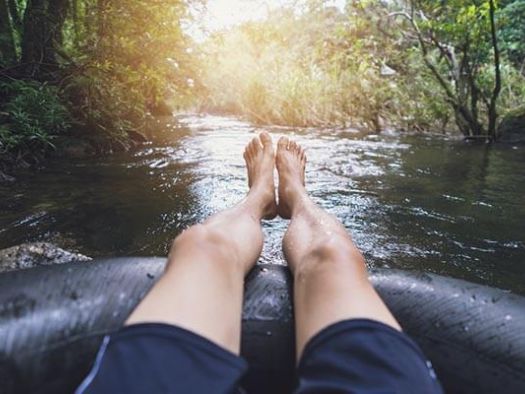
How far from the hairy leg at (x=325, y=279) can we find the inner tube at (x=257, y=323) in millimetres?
89

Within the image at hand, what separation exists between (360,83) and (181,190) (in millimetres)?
6979

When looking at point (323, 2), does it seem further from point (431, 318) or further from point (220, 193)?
point (431, 318)

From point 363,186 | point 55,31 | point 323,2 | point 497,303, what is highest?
point 323,2

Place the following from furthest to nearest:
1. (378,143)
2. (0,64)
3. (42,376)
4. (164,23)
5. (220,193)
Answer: (378,143) < (164,23) < (0,64) < (220,193) < (42,376)

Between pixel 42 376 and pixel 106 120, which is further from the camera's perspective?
pixel 106 120

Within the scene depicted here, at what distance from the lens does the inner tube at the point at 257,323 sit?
A: 846 millimetres

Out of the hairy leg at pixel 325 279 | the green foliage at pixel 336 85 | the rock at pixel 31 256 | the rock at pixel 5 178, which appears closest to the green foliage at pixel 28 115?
the rock at pixel 5 178

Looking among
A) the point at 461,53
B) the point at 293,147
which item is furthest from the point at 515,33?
the point at 293,147

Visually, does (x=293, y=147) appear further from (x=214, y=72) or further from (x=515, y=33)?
(x=515, y=33)

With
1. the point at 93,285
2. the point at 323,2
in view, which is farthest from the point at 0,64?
the point at 323,2

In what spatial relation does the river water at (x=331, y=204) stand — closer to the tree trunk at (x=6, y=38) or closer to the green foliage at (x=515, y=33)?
the tree trunk at (x=6, y=38)

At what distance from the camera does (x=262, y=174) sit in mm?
2375

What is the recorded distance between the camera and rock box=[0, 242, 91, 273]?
159 centimetres

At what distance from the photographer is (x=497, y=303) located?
98 centimetres
